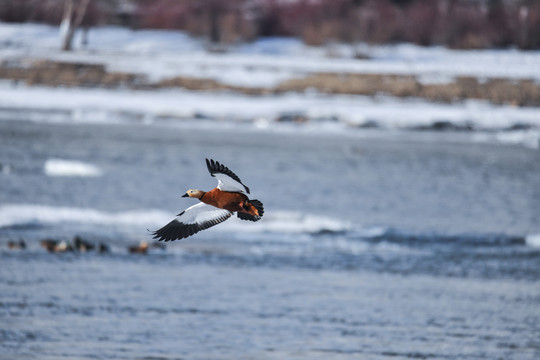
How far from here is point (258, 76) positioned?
3023 centimetres

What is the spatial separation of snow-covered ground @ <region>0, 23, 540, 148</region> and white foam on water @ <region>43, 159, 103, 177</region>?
7.76m

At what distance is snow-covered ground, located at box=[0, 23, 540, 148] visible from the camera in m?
26.2

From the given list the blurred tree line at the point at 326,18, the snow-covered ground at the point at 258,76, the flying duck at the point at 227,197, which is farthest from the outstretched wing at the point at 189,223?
the blurred tree line at the point at 326,18

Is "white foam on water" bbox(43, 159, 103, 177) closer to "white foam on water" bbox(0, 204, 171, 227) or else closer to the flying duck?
"white foam on water" bbox(0, 204, 171, 227)

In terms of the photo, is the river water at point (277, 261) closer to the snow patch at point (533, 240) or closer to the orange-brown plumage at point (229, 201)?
the snow patch at point (533, 240)

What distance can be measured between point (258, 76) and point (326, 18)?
10.5 metres

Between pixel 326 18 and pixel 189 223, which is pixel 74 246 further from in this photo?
pixel 326 18

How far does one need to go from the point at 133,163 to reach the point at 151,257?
696cm

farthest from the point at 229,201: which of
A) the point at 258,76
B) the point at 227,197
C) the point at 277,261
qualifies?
the point at 258,76

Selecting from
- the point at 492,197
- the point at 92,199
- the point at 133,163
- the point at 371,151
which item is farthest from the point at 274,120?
the point at 92,199

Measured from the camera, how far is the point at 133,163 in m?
18.2

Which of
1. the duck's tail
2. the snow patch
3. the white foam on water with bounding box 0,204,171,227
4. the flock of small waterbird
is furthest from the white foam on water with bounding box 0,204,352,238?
the duck's tail

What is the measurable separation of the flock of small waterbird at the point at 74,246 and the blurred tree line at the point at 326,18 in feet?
83.9

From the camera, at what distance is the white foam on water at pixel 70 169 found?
16.5 metres
